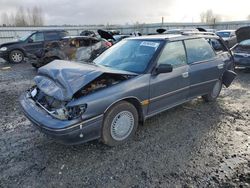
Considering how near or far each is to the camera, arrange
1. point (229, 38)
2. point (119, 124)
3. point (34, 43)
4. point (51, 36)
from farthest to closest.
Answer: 1. point (229, 38)
2. point (51, 36)
3. point (34, 43)
4. point (119, 124)

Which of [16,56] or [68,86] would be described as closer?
[68,86]

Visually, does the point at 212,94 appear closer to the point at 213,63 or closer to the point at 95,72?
the point at 213,63

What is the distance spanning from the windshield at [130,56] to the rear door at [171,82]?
9.4 inches

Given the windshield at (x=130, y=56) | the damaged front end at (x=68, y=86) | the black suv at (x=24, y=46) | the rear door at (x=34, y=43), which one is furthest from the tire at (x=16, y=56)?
the damaged front end at (x=68, y=86)

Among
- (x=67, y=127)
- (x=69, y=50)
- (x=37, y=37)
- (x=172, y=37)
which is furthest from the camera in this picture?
(x=37, y=37)

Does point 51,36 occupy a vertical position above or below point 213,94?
above

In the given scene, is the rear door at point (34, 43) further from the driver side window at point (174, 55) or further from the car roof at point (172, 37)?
the driver side window at point (174, 55)

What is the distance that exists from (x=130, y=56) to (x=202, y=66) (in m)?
1.61

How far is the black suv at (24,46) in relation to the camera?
12.4m

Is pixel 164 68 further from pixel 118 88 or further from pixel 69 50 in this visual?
pixel 69 50

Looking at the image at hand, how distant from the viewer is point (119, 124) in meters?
3.56

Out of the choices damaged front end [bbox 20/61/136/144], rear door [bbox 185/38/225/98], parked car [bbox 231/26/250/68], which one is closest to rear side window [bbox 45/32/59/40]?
parked car [bbox 231/26/250/68]

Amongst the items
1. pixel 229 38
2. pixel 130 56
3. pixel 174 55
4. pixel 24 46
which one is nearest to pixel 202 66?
pixel 174 55

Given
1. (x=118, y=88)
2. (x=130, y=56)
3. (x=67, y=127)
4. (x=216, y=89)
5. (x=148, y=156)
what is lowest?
(x=148, y=156)
